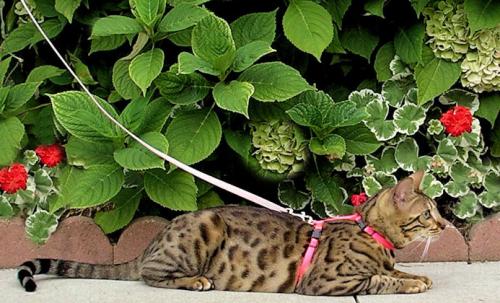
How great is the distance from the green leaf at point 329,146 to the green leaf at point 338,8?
678mm

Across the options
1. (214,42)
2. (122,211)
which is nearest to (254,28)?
(214,42)

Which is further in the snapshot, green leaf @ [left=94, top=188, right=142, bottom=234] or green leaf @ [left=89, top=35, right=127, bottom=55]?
green leaf @ [left=89, top=35, right=127, bottom=55]

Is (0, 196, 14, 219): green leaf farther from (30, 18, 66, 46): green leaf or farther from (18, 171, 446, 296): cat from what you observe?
(30, 18, 66, 46): green leaf

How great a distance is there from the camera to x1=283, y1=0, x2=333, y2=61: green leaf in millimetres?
5047

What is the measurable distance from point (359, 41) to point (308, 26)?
0.48 metres

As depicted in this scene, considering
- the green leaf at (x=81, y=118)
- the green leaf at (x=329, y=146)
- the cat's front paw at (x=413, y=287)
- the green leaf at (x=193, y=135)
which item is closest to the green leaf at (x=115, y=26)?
the green leaf at (x=81, y=118)

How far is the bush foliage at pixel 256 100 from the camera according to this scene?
16.1ft

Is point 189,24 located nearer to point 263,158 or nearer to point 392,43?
point 263,158

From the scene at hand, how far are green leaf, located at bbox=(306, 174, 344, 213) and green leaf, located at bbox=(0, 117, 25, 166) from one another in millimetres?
1547

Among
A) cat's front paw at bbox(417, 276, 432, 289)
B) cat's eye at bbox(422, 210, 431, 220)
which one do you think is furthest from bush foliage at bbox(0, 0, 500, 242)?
cat's front paw at bbox(417, 276, 432, 289)

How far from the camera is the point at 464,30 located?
5289 millimetres

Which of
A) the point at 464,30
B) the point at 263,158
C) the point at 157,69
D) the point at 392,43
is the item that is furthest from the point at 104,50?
the point at 464,30

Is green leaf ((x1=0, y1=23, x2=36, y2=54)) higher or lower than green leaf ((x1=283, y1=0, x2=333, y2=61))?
above

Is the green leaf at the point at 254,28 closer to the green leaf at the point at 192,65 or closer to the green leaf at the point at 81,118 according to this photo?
the green leaf at the point at 192,65
